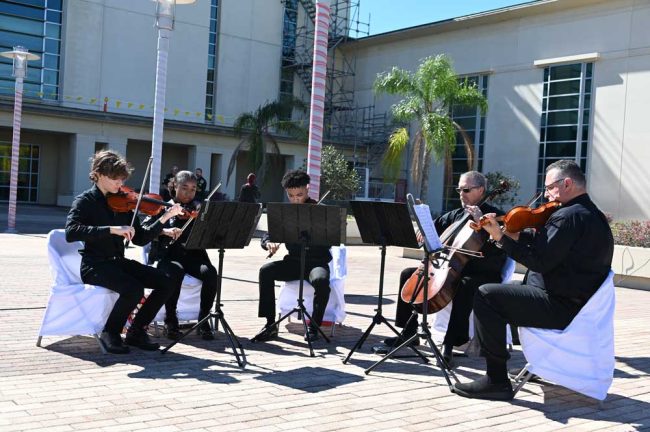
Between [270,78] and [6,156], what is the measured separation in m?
13.8

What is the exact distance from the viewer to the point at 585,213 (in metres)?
4.95

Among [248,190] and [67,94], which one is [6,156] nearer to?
[67,94]

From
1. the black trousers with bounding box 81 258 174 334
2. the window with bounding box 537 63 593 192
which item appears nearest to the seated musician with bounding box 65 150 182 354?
the black trousers with bounding box 81 258 174 334

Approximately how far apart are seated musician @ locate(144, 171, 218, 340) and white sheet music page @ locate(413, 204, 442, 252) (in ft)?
7.30

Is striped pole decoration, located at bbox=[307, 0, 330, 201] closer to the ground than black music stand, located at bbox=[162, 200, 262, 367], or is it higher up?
higher up

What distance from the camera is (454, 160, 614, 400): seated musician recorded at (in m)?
4.93

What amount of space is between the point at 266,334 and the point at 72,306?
5.96 feet

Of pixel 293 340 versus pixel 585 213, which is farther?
pixel 293 340

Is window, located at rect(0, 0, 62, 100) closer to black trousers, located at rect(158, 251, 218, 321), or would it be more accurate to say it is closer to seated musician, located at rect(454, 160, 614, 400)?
black trousers, located at rect(158, 251, 218, 321)

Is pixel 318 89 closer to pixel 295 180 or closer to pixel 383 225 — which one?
pixel 295 180

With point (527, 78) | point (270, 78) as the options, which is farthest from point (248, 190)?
point (270, 78)

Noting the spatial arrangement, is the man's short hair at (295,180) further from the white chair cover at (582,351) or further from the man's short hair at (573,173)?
the white chair cover at (582,351)

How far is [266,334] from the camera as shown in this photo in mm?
6844

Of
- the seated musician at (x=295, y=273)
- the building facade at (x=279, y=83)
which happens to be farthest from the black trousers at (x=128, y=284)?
the building facade at (x=279, y=83)
